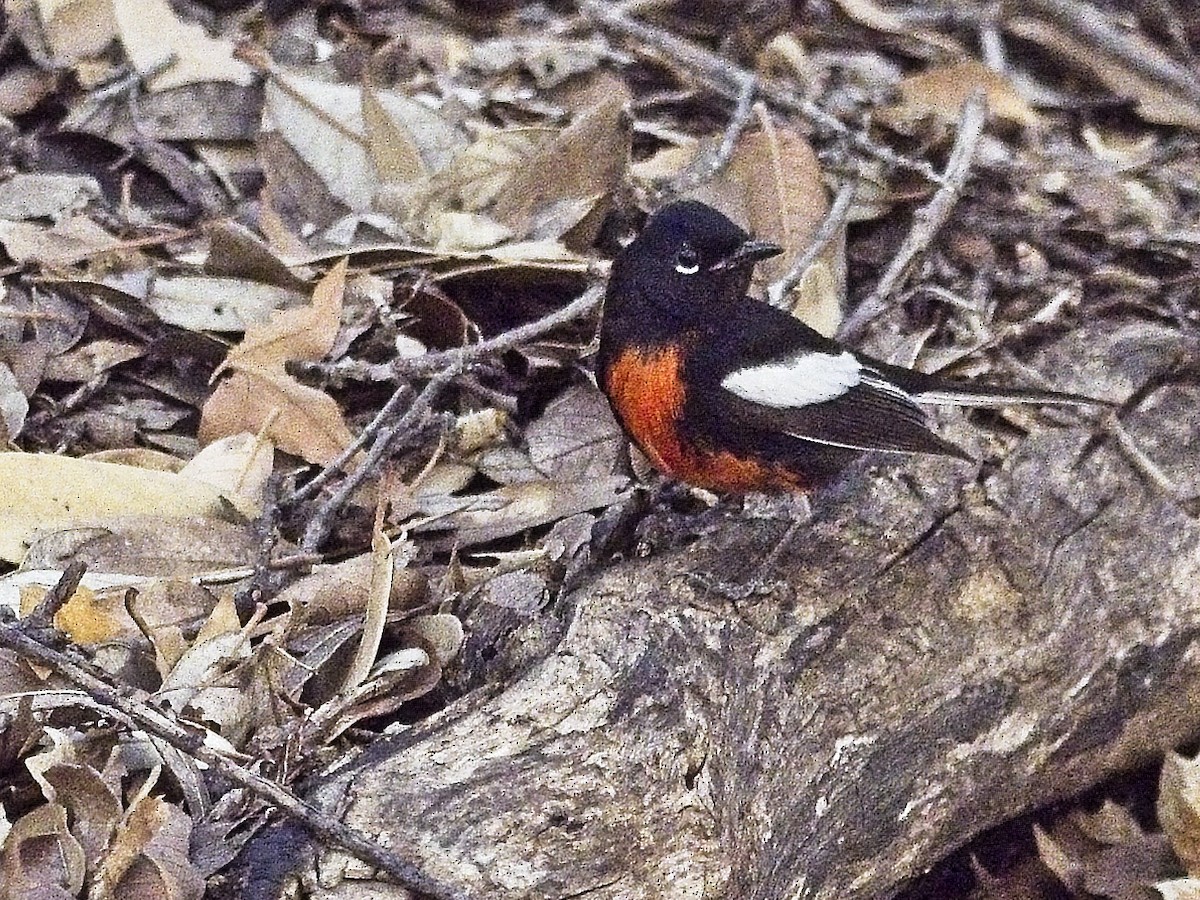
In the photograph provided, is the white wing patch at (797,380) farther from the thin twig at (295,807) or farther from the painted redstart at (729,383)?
the thin twig at (295,807)

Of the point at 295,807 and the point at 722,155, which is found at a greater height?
the point at 295,807

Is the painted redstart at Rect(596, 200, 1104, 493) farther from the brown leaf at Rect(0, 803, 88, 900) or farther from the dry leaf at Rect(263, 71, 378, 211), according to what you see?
the brown leaf at Rect(0, 803, 88, 900)

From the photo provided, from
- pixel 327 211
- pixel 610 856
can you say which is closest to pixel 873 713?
pixel 610 856

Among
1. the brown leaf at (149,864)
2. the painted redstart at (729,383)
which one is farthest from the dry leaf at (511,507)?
the brown leaf at (149,864)

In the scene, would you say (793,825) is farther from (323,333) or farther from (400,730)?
(323,333)

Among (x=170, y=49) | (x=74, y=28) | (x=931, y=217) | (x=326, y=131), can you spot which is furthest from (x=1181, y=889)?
(x=74, y=28)

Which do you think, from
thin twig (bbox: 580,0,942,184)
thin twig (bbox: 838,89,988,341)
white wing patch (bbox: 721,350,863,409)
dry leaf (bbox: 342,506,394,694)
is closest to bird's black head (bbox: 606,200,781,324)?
white wing patch (bbox: 721,350,863,409)

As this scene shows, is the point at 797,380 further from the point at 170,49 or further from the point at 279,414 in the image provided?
the point at 170,49
